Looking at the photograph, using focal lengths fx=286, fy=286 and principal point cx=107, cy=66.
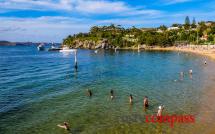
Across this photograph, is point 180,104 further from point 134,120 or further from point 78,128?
point 78,128

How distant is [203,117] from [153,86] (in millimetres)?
22283

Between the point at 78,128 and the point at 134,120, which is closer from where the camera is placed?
the point at 78,128

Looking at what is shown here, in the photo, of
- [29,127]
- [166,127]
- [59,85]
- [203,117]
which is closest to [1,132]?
[29,127]

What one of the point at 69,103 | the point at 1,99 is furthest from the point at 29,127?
the point at 1,99

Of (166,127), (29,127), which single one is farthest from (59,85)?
(166,127)

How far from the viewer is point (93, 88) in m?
59.2

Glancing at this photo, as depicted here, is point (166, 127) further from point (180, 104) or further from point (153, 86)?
point (153, 86)

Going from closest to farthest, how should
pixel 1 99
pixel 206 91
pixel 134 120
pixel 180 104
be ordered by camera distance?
1. pixel 134 120
2. pixel 180 104
3. pixel 1 99
4. pixel 206 91

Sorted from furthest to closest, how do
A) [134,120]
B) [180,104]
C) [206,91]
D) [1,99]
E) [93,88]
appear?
[93,88] → [206,91] → [1,99] → [180,104] → [134,120]

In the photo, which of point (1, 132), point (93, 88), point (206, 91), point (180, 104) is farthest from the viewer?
point (93, 88)

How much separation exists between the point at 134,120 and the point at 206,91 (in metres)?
22.4

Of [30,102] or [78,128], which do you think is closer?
[78,128]

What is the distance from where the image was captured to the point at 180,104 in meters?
44.8

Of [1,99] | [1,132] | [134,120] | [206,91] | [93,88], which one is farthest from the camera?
[93,88]
